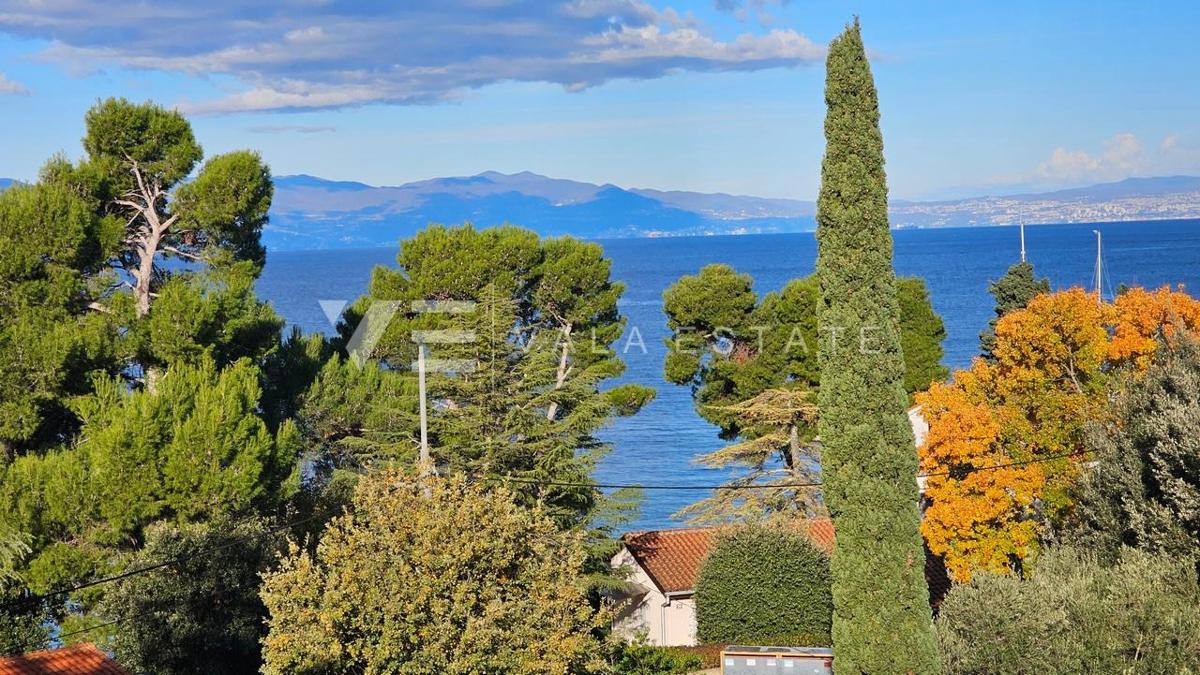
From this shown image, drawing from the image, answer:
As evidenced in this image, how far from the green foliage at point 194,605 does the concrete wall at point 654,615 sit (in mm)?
9080

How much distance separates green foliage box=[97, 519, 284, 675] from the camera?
16672mm

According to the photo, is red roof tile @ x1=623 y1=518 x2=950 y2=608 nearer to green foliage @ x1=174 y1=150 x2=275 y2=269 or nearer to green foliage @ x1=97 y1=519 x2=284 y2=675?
green foliage @ x1=97 y1=519 x2=284 y2=675

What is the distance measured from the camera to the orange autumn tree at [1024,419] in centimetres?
2159

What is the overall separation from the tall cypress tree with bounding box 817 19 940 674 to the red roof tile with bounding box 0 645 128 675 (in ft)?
29.9

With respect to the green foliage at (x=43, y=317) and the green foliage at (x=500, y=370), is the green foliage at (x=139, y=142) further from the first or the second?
the green foliage at (x=500, y=370)

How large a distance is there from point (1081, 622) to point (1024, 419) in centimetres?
970

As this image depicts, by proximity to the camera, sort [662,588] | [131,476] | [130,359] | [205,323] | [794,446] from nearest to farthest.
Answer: [131,476], [130,359], [205,323], [662,588], [794,446]

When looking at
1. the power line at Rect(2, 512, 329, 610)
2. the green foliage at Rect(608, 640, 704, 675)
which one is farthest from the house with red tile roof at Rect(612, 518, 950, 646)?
the power line at Rect(2, 512, 329, 610)

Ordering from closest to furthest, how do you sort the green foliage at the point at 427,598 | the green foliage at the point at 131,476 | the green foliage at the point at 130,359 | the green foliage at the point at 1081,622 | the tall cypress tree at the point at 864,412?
the green foliage at the point at 427,598, the green foliage at the point at 1081,622, the tall cypress tree at the point at 864,412, the green foliage at the point at 131,476, the green foliage at the point at 130,359

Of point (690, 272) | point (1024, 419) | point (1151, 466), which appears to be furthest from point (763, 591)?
point (690, 272)

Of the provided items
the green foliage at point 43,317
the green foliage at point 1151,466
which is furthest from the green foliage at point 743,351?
the green foliage at point 43,317

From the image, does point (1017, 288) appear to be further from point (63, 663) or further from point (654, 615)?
point (63, 663)

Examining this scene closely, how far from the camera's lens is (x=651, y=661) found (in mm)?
20484

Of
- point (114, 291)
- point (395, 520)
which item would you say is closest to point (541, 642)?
point (395, 520)
